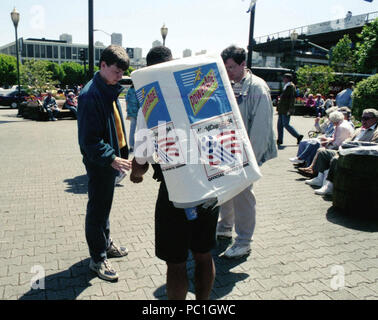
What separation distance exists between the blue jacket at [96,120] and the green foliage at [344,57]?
137 ft

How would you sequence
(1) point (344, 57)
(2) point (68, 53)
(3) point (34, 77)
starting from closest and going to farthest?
(3) point (34, 77)
(1) point (344, 57)
(2) point (68, 53)

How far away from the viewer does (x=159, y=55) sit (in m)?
2.04

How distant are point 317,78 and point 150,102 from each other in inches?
1030

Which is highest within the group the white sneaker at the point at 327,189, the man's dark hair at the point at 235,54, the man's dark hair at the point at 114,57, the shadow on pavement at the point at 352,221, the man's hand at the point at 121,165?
the man's dark hair at the point at 235,54

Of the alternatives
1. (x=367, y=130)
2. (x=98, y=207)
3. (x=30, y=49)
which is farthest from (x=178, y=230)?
(x=30, y=49)

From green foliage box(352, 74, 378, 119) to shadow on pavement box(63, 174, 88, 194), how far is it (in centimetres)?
744

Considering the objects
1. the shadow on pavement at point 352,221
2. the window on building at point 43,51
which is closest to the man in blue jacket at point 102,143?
the shadow on pavement at point 352,221

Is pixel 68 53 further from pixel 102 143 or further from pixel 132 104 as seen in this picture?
pixel 102 143

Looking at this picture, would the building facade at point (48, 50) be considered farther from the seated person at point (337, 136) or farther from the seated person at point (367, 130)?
the seated person at point (367, 130)

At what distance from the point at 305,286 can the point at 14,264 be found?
108 inches

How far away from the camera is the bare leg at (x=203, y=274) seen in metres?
2.28
